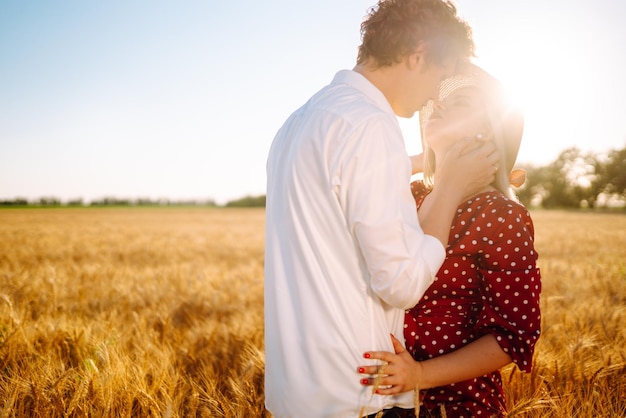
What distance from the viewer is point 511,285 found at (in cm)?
144

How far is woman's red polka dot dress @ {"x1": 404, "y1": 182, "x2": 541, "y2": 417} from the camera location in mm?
1434

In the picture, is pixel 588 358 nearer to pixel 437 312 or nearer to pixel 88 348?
pixel 437 312

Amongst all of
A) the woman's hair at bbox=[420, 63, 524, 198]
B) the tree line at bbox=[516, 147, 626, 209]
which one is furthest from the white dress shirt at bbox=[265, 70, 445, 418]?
the tree line at bbox=[516, 147, 626, 209]

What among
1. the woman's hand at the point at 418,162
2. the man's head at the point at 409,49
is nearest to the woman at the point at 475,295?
the man's head at the point at 409,49

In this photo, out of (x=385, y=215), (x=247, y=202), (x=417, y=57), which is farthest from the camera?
(x=247, y=202)

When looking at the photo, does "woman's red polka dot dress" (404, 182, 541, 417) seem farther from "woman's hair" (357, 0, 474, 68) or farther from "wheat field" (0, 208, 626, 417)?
"woman's hair" (357, 0, 474, 68)

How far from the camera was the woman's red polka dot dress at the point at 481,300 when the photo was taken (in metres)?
1.43

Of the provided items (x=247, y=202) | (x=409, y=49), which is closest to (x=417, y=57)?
(x=409, y=49)

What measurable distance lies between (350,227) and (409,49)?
0.68 m

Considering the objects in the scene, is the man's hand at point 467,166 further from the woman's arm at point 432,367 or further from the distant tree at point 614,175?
the distant tree at point 614,175

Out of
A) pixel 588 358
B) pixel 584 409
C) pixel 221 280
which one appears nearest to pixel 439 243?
pixel 584 409

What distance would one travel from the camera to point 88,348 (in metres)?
2.72

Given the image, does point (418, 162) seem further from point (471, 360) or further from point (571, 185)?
point (571, 185)

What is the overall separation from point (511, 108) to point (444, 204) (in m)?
0.63
